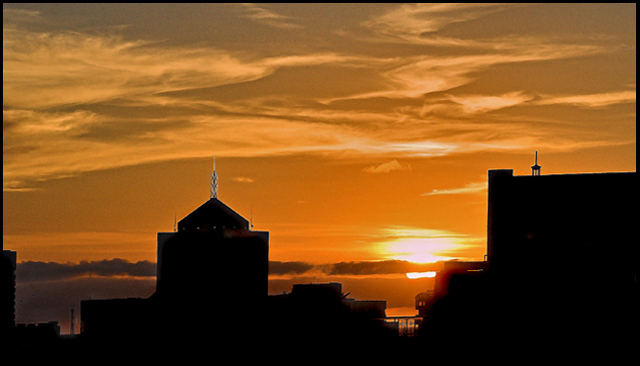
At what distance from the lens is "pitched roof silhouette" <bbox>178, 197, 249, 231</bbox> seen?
455 ft

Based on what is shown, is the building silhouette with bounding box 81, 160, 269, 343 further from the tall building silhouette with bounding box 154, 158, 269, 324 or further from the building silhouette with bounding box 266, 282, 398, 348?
the building silhouette with bounding box 266, 282, 398, 348

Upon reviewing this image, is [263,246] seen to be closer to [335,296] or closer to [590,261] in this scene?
[335,296]

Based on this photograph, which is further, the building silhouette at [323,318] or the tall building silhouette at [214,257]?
the tall building silhouette at [214,257]

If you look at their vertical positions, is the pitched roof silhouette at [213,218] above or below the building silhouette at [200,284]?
above

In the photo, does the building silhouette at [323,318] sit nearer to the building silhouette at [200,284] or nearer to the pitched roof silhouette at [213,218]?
the building silhouette at [200,284]

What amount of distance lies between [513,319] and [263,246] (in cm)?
7029

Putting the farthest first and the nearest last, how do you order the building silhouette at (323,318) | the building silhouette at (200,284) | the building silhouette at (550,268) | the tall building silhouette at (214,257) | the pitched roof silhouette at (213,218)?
the pitched roof silhouette at (213,218), the tall building silhouette at (214,257), the building silhouette at (200,284), the building silhouette at (323,318), the building silhouette at (550,268)

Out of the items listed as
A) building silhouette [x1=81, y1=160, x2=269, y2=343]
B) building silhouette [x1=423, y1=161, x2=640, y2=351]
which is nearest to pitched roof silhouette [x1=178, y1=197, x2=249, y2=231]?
building silhouette [x1=81, y1=160, x2=269, y2=343]

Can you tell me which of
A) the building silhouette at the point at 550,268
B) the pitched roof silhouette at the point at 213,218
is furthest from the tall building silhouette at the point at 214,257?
the building silhouette at the point at 550,268

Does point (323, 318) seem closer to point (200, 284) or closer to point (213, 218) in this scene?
point (200, 284)

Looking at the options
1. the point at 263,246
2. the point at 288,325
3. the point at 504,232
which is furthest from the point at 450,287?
the point at 263,246

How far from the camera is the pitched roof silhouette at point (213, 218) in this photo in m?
139

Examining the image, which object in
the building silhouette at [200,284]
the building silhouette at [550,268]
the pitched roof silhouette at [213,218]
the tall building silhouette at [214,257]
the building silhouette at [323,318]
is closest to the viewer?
the building silhouette at [550,268]

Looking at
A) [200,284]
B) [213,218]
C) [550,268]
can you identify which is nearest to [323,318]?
[200,284]
